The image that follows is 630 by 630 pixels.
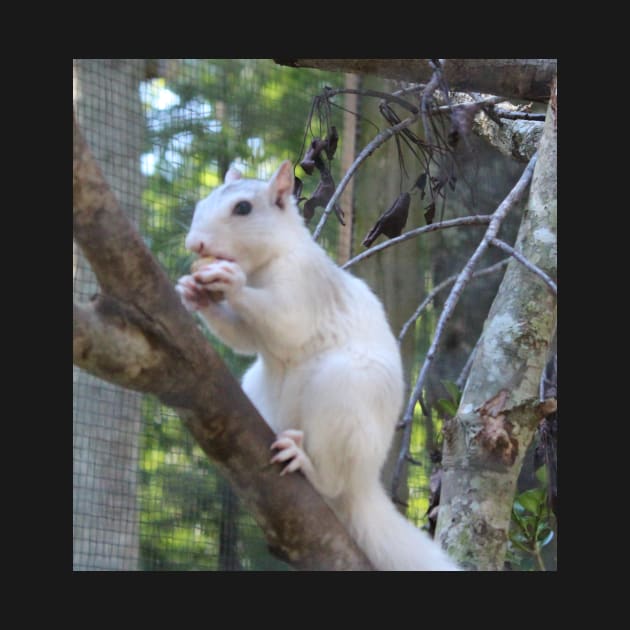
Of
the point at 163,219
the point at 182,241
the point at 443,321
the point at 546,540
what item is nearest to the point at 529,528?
the point at 546,540

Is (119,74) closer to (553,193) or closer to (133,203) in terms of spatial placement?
(133,203)

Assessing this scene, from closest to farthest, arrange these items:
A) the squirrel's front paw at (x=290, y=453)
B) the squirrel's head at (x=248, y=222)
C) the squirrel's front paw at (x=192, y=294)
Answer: the squirrel's front paw at (x=290, y=453), the squirrel's front paw at (x=192, y=294), the squirrel's head at (x=248, y=222)

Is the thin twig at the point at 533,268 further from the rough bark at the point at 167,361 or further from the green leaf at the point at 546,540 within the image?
the rough bark at the point at 167,361

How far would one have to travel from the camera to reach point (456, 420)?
3.12 metres

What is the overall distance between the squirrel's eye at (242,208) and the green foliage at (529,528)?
4.52 feet

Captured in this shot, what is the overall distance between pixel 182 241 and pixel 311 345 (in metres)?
1.14

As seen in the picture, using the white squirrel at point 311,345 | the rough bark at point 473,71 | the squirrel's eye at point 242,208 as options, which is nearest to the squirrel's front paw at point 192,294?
the white squirrel at point 311,345

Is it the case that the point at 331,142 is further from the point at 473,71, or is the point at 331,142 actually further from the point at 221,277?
the point at 221,277

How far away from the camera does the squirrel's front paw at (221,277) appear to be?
2670 millimetres

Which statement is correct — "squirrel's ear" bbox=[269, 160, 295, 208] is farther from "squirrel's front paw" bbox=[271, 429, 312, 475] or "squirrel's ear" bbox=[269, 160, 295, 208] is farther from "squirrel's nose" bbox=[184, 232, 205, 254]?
"squirrel's front paw" bbox=[271, 429, 312, 475]

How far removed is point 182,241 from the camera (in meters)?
3.83

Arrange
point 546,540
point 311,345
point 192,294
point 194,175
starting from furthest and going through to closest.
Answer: point 194,175 → point 546,540 → point 311,345 → point 192,294

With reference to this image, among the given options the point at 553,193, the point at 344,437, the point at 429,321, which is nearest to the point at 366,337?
the point at 344,437

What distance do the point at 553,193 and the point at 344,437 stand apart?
116cm
